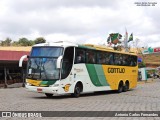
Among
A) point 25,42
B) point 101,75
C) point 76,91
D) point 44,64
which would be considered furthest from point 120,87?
point 25,42

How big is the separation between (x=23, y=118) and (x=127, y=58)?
18.3m

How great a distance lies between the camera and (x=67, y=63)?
19.2 m

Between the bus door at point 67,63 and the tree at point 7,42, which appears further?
the tree at point 7,42

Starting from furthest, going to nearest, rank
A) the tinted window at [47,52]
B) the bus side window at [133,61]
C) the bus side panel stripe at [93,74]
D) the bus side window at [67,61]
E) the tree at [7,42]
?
the tree at [7,42]
the bus side window at [133,61]
the bus side panel stripe at [93,74]
the bus side window at [67,61]
the tinted window at [47,52]

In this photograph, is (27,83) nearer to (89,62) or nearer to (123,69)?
(89,62)

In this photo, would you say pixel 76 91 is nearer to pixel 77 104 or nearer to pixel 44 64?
pixel 44 64

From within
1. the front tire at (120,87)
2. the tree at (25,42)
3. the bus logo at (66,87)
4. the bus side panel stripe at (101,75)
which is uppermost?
the tree at (25,42)

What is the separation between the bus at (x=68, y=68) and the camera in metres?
18.6

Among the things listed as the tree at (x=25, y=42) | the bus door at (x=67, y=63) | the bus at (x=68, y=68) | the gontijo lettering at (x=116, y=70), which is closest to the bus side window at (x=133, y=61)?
the gontijo lettering at (x=116, y=70)

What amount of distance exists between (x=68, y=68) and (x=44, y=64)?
1460 millimetres

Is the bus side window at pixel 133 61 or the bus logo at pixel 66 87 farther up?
the bus side window at pixel 133 61

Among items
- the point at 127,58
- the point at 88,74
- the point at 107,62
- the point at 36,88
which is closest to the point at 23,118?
the point at 36,88

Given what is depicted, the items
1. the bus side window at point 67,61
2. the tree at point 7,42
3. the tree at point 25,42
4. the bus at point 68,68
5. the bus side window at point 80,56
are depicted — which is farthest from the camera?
the tree at point 25,42

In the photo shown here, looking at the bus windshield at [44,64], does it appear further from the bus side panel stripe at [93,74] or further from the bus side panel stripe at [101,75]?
the bus side panel stripe at [101,75]
